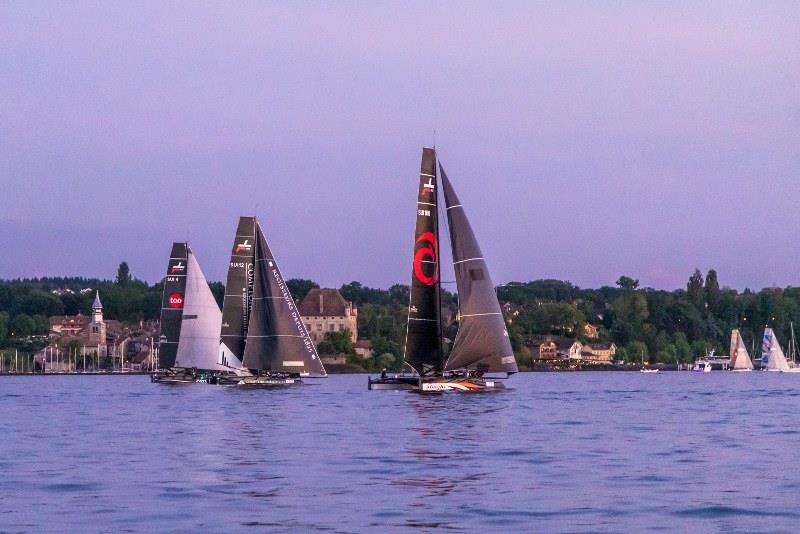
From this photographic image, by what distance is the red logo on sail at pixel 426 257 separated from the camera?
5938 centimetres

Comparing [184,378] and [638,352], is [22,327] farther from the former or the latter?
[184,378]

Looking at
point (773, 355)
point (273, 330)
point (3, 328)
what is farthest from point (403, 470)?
point (3, 328)

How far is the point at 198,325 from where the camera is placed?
80250 millimetres

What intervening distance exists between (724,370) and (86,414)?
134501mm

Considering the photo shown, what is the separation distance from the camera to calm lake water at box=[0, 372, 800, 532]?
2228 centimetres

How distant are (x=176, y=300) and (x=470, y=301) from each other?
28955mm

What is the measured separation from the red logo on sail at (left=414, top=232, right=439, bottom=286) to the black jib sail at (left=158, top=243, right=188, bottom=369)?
84.2ft

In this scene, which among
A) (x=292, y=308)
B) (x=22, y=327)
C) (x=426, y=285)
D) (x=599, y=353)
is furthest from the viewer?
(x=599, y=353)

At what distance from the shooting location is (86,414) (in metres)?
54.2

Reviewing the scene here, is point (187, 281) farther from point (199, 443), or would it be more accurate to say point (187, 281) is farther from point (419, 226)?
point (199, 443)

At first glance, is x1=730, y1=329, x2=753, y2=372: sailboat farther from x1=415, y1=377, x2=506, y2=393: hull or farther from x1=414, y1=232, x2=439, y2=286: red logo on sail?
x1=414, y1=232, x2=439, y2=286: red logo on sail

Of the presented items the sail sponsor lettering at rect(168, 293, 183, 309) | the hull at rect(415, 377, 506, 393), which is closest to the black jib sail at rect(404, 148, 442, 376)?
the hull at rect(415, 377, 506, 393)

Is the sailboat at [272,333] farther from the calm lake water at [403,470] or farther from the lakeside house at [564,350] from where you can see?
the lakeside house at [564,350]

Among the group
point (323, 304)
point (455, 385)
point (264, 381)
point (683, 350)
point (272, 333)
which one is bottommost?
point (455, 385)
